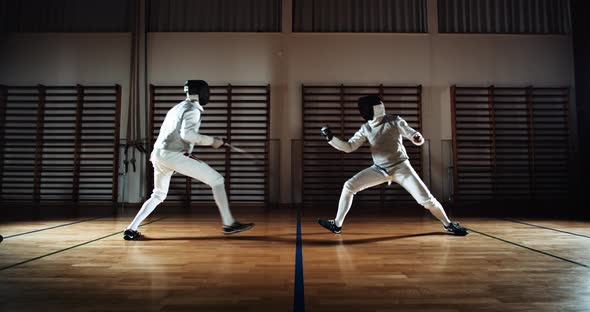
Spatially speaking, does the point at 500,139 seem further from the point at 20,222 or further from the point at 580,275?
the point at 20,222

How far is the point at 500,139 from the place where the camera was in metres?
5.64

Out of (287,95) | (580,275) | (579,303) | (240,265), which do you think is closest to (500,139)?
(287,95)

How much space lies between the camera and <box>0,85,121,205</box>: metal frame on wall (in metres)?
5.57

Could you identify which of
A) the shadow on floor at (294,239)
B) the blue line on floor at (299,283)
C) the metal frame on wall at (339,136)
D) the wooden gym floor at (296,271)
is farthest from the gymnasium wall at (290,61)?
the blue line on floor at (299,283)

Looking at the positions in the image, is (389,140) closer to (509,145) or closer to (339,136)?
(339,136)

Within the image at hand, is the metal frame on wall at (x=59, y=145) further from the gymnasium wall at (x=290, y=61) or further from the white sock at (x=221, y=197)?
the white sock at (x=221, y=197)

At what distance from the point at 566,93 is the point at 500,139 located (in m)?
1.48

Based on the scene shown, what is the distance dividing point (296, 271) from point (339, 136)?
4192 millimetres

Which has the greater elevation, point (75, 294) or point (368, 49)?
point (368, 49)

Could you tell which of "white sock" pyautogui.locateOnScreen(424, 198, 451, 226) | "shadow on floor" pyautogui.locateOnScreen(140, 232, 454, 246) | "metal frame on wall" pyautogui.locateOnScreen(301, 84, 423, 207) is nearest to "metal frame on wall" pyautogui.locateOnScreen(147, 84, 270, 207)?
"metal frame on wall" pyautogui.locateOnScreen(301, 84, 423, 207)

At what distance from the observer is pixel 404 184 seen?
9.25 feet

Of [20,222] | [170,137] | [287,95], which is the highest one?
[287,95]

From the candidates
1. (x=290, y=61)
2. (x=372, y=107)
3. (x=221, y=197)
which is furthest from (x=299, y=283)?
(x=290, y=61)

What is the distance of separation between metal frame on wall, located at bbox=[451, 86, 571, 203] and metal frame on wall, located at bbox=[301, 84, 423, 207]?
772mm
